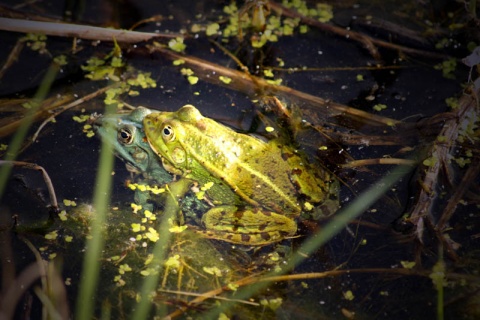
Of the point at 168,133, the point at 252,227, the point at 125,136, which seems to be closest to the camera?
the point at 252,227

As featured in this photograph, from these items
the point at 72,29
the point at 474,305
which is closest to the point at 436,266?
the point at 474,305

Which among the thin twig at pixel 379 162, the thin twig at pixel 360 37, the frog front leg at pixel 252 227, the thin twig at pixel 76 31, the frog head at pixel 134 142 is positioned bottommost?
the frog front leg at pixel 252 227

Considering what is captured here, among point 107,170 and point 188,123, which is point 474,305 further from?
point 107,170

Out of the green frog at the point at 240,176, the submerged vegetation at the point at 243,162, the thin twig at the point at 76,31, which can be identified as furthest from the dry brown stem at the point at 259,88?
the green frog at the point at 240,176

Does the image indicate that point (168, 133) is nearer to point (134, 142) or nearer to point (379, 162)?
point (134, 142)

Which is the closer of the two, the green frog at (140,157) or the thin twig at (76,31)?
the green frog at (140,157)

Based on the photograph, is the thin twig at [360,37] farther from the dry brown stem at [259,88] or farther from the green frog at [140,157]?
the green frog at [140,157]

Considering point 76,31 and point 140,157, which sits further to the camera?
point 76,31

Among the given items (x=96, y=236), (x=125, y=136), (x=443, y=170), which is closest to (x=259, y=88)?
(x=125, y=136)
